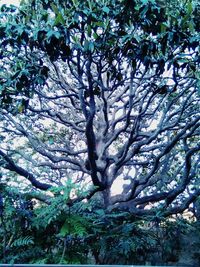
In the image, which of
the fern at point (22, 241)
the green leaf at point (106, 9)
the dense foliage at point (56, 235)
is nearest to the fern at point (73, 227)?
the dense foliage at point (56, 235)

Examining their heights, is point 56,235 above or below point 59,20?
below

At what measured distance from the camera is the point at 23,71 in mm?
4383

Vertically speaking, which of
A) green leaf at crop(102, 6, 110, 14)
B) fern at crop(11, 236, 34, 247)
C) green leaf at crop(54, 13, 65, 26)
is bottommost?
fern at crop(11, 236, 34, 247)

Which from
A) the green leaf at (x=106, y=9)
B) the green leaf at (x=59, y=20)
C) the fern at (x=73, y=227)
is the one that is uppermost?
the green leaf at (x=106, y=9)

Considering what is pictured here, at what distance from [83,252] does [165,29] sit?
9.46ft

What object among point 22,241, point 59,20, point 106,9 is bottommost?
point 22,241

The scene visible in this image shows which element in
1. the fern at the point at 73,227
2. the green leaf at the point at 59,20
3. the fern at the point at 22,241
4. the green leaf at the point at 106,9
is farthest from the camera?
the green leaf at the point at 106,9

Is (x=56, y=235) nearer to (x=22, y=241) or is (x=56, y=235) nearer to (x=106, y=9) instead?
(x=22, y=241)

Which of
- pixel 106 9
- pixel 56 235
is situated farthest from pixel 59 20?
pixel 56 235

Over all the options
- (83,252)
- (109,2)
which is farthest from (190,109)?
(83,252)

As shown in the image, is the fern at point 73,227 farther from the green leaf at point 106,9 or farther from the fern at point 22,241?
the green leaf at point 106,9

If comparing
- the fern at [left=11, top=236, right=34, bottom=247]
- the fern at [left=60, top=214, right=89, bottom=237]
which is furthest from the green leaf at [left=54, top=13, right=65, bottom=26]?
the fern at [left=11, top=236, right=34, bottom=247]

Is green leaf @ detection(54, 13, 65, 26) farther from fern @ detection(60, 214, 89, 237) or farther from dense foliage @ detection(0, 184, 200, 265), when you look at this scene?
fern @ detection(60, 214, 89, 237)

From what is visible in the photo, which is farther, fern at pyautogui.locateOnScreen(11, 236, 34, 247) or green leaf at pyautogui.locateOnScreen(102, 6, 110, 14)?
green leaf at pyautogui.locateOnScreen(102, 6, 110, 14)
